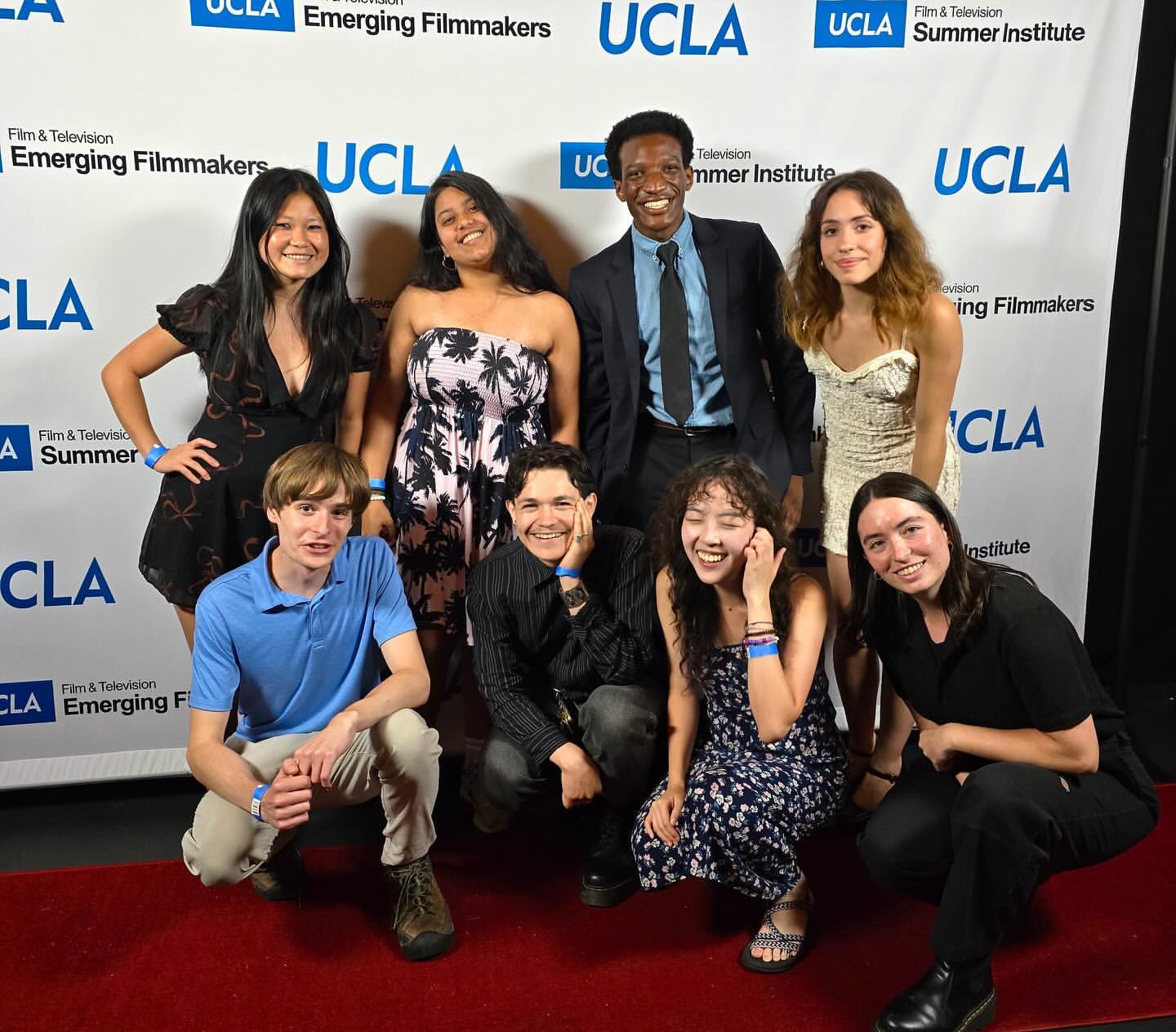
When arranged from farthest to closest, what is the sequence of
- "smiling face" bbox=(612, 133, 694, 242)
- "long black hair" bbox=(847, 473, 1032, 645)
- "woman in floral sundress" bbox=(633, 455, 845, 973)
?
"smiling face" bbox=(612, 133, 694, 242) < "woman in floral sundress" bbox=(633, 455, 845, 973) < "long black hair" bbox=(847, 473, 1032, 645)

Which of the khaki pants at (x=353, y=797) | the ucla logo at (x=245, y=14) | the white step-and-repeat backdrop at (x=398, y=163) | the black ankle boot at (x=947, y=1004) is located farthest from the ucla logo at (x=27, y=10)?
the black ankle boot at (x=947, y=1004)

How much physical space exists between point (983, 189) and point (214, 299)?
203 cm

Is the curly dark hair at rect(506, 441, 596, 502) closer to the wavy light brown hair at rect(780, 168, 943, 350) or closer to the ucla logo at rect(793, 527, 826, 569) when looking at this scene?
the wavy light brown hair at rect(780, 168, 943, 350)

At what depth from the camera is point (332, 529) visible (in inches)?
87.3

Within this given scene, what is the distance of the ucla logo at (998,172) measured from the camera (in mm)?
3037

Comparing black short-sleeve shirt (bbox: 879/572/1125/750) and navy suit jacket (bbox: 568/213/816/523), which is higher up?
navy suit jacket (bbox: 568/213/816/523)

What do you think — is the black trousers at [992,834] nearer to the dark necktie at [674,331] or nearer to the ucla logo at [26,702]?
the dark necktie at [674,331]

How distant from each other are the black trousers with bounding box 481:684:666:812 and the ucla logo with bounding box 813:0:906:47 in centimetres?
Result: 175

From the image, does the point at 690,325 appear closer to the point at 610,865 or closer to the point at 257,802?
the point at 610,865

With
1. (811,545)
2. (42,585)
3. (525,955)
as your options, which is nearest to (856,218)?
(811,545)

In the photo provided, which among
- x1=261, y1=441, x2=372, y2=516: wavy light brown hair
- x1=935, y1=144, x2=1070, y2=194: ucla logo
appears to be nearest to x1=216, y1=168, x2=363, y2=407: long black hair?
x1=261, y1=441, x2=372, y2=516: wavy light brown hair

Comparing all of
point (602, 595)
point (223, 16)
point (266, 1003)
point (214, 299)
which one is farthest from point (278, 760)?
point (223, 16)

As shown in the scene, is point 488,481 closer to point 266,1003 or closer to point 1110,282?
point 266,1003

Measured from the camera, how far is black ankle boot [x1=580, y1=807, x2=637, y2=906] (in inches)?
95.3
